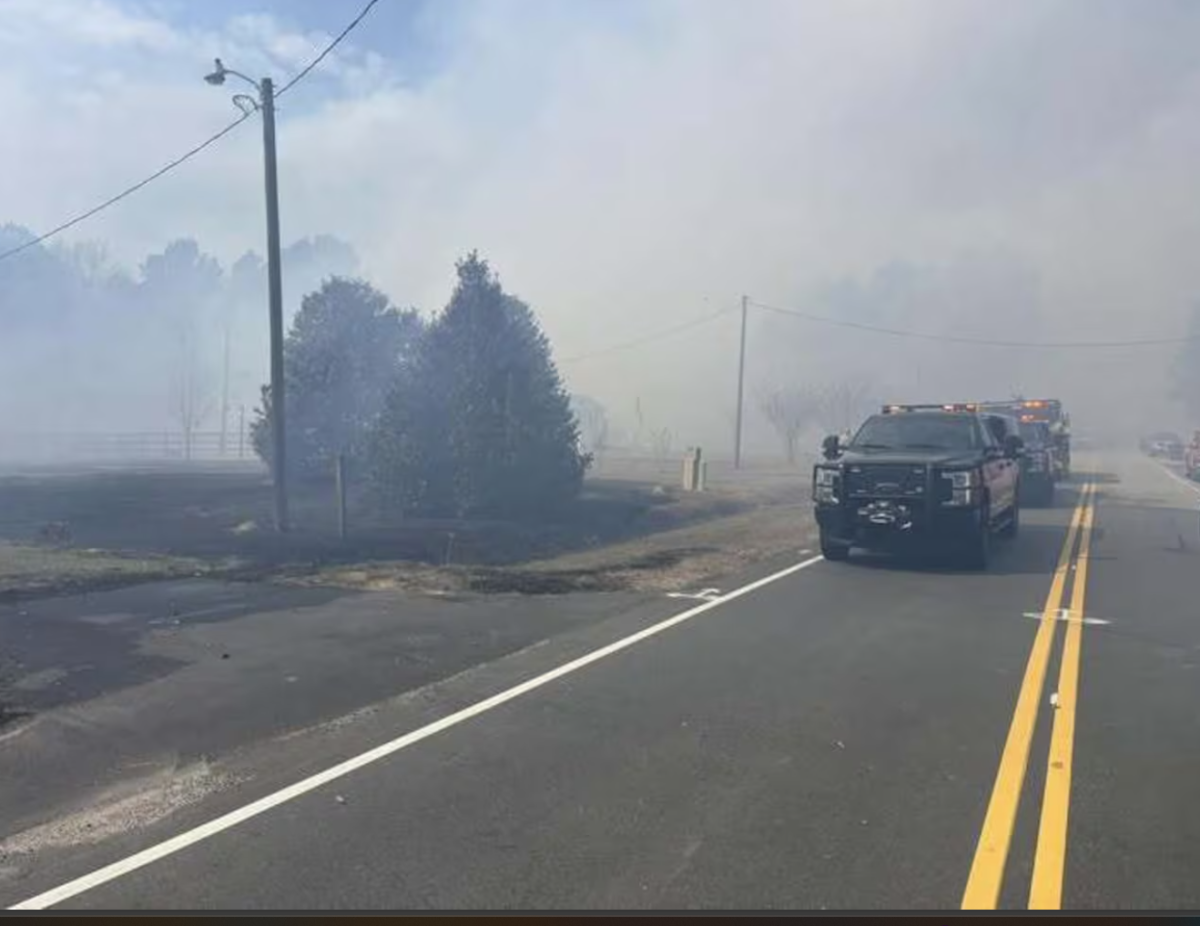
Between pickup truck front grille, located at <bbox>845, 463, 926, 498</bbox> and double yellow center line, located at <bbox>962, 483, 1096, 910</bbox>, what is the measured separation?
115 inches

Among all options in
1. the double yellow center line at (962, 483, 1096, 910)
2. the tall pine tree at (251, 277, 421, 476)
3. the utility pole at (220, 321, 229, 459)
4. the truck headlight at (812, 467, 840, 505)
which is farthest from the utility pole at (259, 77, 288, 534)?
the utility pole at (220, 321, 229, 459)

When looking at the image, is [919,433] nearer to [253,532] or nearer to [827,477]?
[827,477]

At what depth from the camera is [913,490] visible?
1109 cm

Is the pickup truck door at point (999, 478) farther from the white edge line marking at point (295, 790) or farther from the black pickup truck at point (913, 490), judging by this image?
the white edge line marking at point (295, 790)

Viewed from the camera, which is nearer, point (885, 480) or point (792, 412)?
point (885, 480)

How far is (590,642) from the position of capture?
741 cm

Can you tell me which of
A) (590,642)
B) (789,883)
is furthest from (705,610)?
(789,883)

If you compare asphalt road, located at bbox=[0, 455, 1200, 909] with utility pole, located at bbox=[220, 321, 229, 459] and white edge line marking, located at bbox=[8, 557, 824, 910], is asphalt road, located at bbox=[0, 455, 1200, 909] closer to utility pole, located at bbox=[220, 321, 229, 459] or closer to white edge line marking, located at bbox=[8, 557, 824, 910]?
white edge line marking, located at bbox=[8, 557, 824, 910]

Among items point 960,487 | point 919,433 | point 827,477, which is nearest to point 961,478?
point 960,487

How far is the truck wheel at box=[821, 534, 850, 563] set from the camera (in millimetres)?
11844

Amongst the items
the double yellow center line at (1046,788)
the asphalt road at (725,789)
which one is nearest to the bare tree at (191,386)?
the asphalt road at (725,789)

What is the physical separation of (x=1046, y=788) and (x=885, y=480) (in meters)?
7.11

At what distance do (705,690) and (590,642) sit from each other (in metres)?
1.56

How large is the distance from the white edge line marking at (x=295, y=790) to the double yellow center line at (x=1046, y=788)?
273 centimetres
